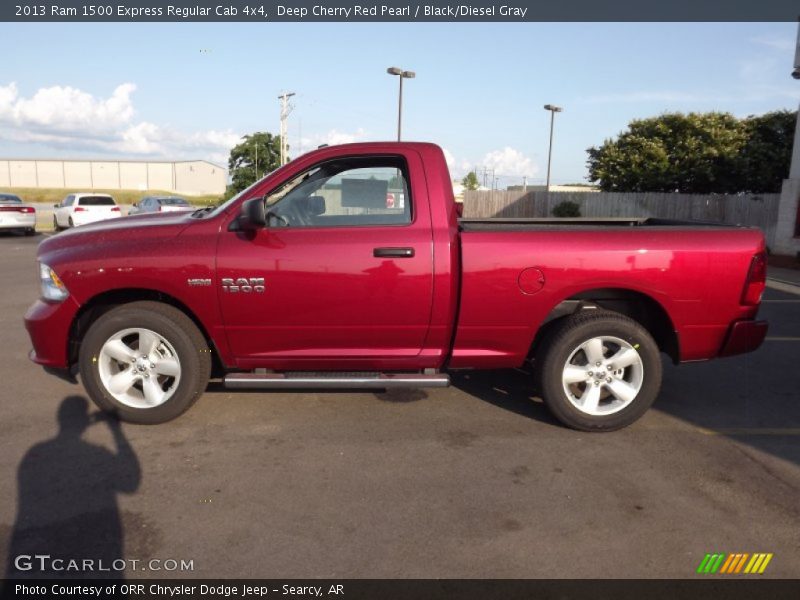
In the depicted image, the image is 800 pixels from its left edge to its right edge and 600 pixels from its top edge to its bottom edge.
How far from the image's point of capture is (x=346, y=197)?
14.1 ft

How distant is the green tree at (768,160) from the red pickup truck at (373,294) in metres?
26.2

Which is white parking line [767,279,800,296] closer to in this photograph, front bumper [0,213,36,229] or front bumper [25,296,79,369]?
front bumper [25,296,79,369]

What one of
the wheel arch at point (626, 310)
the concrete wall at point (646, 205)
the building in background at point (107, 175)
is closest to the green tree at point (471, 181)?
the building in background at point (107, 175)

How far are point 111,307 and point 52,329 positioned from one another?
0.41 metres

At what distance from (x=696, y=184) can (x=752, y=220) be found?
21.4ft

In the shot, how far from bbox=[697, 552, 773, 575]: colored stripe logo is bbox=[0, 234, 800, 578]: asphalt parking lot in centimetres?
4

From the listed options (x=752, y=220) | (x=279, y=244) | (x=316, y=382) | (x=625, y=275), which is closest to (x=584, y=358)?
(x=625, y=275)

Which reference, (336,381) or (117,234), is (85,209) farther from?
(336,381)

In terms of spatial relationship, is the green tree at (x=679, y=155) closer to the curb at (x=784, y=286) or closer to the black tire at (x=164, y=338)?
the curb at (x=784, y=286)

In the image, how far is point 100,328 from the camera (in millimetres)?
4176

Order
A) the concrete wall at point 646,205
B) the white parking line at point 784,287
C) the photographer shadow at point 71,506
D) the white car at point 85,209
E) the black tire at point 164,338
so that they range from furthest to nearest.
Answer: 1. the white car at point 85,209
2. the concrete wall at point 646,205
3. the white parking line at point 784,287
4. the black tire at point 164,338
5. the photographer shadow at point 71,506

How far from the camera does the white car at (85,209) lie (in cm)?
2114

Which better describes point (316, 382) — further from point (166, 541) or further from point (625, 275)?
point (625, 275)

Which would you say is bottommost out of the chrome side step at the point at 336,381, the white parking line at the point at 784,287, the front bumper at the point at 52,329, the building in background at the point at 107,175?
the white parking line at the point at 784,287
